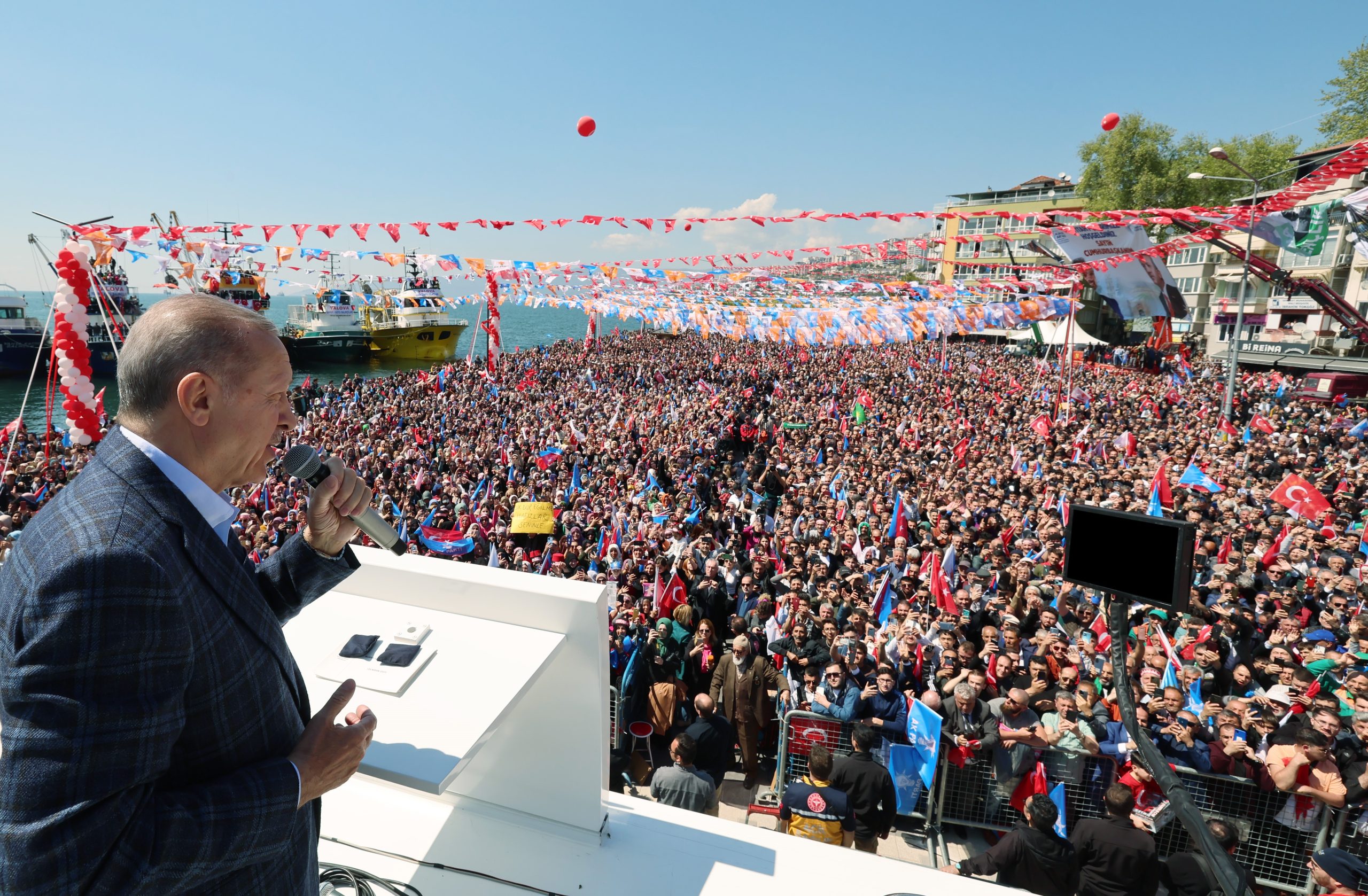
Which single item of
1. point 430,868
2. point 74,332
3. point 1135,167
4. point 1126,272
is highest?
point 1135,167

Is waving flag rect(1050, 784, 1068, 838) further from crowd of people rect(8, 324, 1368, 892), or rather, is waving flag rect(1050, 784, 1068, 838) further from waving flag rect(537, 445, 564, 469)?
waving flag rect(537, 445, 564, 469)

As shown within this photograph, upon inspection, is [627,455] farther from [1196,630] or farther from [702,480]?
[1196,630]

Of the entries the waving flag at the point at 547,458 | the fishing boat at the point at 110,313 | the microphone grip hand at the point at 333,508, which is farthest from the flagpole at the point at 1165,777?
the fishing boat at the point at 110,313

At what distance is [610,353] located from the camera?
32.1 meters

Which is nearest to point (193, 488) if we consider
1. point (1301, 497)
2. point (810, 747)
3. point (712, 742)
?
point (712, 742)

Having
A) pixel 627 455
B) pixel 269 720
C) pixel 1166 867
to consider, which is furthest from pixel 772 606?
pixel 627 455

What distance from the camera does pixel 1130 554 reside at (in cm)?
173

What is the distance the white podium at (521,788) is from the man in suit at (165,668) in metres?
0.53

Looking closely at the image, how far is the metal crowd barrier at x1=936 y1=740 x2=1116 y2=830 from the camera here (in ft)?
15.1

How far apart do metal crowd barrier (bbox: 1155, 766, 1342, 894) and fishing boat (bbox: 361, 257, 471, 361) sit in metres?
50.3

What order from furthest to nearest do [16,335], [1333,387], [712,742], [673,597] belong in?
[16,335]
[1333,387]
[673,597]
[712,742]

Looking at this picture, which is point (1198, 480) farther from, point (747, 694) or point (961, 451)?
point (747, 694)

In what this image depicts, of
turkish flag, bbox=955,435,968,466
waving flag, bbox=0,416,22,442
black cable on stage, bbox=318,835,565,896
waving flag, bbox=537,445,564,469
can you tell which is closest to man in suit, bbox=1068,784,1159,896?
black cable on stage, bbox=318,835,565,896

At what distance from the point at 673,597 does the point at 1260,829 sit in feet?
16.9
